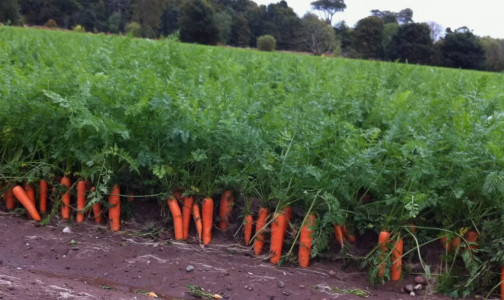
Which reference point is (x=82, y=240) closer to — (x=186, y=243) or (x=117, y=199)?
(x=117, y=199)

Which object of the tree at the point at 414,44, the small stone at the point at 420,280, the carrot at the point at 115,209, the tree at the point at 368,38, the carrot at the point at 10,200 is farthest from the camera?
the tree at the point at 368,38

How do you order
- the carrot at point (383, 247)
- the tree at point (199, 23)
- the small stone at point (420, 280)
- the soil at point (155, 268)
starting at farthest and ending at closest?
the tree at point (199, 23)
the small stone at point (420, 280)
the carrot at point (383, 247)
the soil at point (155, 268)

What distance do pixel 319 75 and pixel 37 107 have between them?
406 cm

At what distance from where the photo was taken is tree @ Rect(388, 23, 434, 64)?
3806 centimetres

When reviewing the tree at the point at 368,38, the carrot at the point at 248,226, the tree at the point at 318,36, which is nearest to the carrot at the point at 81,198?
the carrot at the point at 248,226

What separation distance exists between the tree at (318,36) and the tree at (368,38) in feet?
16.6

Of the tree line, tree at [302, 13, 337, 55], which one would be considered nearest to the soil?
the tree line

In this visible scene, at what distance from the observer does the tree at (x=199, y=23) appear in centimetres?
4103

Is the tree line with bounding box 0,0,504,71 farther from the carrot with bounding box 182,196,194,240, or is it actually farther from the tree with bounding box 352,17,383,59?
the carrot with bounding box 182,196,194,240

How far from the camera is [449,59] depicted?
126 feet

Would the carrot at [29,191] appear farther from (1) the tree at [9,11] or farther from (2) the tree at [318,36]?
(2) the tree at [318,36]

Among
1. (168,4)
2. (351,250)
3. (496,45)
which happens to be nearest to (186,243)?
(351,250)

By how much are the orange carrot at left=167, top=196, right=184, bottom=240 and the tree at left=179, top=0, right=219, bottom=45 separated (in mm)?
37049

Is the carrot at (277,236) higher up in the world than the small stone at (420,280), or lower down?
Result: higher up
